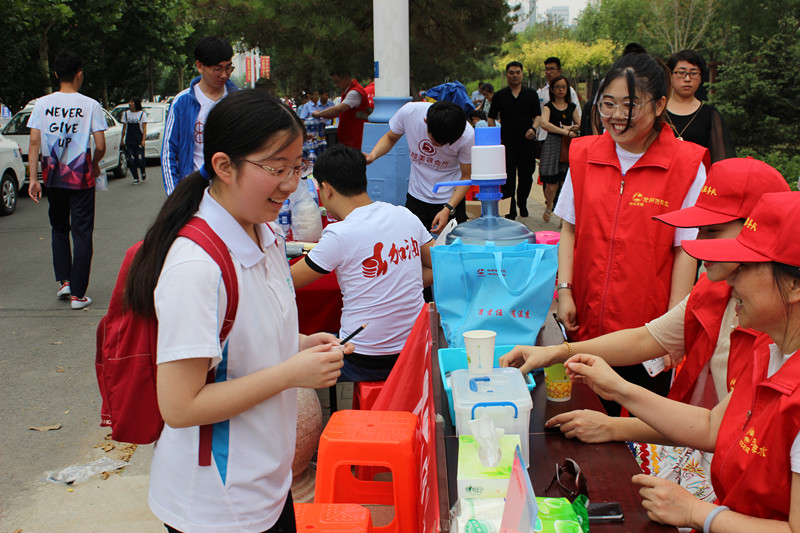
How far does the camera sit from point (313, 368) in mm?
1659

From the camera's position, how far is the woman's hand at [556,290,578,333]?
3.10 m

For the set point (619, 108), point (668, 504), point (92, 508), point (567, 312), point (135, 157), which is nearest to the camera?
point (668, 504)

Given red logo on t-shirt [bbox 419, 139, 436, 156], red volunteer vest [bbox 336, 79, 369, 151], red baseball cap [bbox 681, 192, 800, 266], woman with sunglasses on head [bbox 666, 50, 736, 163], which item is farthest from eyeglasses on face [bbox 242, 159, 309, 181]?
red volunteer vest [bbox 336, 79, 369, 151]

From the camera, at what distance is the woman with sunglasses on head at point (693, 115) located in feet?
15.6

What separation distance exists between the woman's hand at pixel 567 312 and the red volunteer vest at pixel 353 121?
20.3 ft

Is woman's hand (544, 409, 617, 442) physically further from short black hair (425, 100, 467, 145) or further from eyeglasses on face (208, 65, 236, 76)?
eyeglasses on face (208, 65, 236, 76)

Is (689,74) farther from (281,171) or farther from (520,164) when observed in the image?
(520,164)

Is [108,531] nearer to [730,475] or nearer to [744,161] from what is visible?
[730,475]

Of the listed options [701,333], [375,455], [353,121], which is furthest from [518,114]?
[375,455]

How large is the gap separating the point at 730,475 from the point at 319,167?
2.59m

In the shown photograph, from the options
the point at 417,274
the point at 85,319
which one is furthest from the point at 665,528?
the point at 85,319

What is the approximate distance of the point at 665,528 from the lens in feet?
5.73

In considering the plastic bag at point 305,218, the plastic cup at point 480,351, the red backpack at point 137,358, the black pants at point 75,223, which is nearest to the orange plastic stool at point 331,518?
the plastic cup at point 480,351

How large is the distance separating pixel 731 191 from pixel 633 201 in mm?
692
